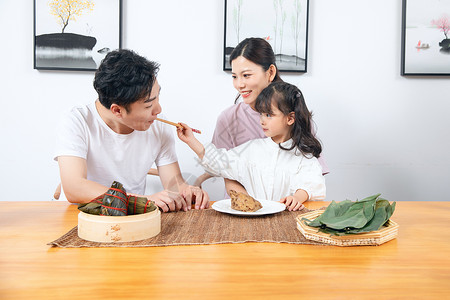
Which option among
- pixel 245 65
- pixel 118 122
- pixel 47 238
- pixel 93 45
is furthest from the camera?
pixel 93 45

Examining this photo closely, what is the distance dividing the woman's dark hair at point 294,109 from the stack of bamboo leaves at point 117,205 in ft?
3.03

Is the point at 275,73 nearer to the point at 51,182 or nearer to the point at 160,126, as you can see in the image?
the point at 160,126

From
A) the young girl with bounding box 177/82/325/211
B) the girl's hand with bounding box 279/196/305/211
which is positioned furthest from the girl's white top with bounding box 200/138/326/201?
the girl's hand with bounding box 279/196/305/211

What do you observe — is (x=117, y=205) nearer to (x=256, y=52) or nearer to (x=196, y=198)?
(x=196, y=198)

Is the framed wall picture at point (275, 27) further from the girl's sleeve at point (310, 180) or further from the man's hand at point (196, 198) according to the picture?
the man's hand at point (196, 198)

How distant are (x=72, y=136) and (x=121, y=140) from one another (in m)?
0.22

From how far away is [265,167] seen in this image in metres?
1.81

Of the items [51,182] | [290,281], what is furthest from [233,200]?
[51,182]

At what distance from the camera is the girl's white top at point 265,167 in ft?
5.77

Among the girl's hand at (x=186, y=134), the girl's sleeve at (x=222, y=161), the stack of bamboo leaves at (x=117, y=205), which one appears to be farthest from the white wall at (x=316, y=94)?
the stack of bamboo leaves at (x=117, y=205)

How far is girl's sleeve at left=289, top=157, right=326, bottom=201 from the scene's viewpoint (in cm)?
163

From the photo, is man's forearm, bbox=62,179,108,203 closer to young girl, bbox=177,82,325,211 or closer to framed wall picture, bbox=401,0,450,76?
young girl, bbox=177,82,325,211

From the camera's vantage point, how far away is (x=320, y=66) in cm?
252

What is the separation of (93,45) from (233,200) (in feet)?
5.49
